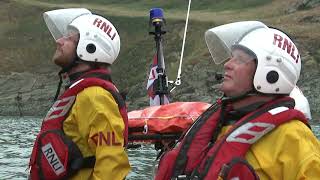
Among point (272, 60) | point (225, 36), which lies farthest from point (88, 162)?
point (272, 60)

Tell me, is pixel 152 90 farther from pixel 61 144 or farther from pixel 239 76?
pixel 239 76

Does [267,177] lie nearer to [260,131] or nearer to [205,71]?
[260,131]

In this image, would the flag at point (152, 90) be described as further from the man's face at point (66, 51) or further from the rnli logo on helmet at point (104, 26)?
the man's face at point (66, 51)

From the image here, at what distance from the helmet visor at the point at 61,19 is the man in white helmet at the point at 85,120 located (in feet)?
0.89

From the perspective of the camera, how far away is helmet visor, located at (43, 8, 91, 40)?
564cm

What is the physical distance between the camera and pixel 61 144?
4.99 meters

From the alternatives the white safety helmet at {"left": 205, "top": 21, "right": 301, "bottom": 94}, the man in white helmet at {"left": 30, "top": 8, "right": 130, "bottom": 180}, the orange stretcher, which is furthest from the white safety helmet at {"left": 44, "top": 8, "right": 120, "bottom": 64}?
the white safety helmet at {"left": 205, "top": 21, "right": 301, "bottom": 94}

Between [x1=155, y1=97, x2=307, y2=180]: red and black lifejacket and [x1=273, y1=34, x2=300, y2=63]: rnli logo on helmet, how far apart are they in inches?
10.1

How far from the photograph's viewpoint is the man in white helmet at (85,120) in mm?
4930

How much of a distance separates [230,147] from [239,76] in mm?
413

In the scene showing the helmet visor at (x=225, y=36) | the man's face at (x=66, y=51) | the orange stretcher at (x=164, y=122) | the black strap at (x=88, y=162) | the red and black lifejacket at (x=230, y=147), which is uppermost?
the helmet visor at (x=225, y=36)

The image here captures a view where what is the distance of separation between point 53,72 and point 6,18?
22775 mm

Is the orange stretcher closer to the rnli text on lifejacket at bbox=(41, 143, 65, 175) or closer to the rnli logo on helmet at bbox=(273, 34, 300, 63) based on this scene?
the rnli text on lifejacket at bbox=(41, 143, 65, 175)

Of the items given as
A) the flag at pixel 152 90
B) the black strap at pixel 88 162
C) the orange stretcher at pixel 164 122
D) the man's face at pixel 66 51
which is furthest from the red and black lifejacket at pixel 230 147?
the flag at pixel 152 90
